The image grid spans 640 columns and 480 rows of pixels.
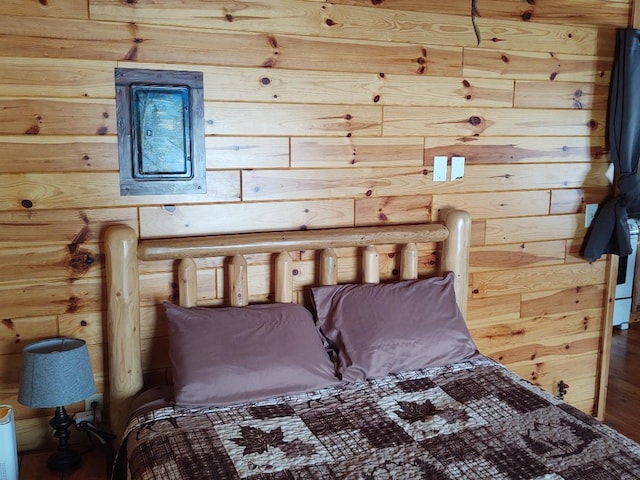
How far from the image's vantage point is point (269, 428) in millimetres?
1935

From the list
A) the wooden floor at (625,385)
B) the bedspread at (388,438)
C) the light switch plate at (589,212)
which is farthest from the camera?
the wooden floor at (625,385)

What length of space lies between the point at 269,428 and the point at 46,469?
31.7 inches

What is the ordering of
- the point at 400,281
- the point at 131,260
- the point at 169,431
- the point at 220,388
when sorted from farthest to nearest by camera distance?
the point at 400,281, the point at 131,260, the point at 220,388, the point at 169,431

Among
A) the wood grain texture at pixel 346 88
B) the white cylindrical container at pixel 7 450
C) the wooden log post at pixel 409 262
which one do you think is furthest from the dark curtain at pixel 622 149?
the white cylindrical container at pixel 7 450

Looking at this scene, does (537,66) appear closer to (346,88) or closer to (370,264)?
(346,88)

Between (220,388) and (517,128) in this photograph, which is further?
(517,128)

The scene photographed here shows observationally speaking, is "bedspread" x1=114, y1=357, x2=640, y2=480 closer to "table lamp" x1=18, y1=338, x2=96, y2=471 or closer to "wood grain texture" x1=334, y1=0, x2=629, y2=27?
"table lamp" x1=18, y1=338, x2=96, y2=471

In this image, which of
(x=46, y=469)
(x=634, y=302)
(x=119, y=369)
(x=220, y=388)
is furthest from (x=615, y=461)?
(x=634, y=302)

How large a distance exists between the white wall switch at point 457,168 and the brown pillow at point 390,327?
1.81 ft

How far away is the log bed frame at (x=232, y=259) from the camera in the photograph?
2.23 meters

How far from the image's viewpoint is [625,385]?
12.6 feet

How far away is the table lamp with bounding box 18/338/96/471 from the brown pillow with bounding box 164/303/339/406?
30 centimetres

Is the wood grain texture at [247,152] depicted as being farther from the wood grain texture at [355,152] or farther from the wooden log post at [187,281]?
the wooden log post at [187,281]

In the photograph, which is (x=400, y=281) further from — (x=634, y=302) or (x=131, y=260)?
(x=634, y=302)
